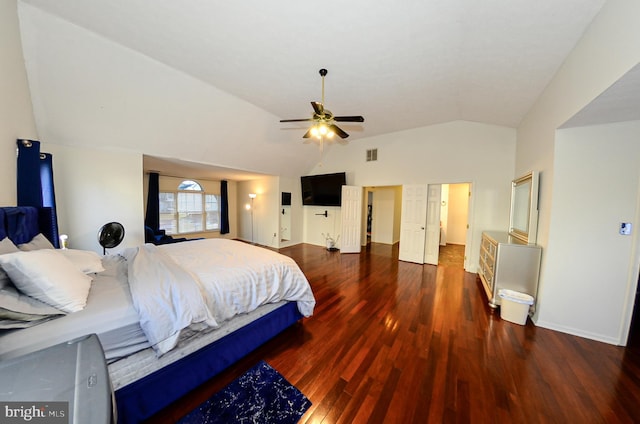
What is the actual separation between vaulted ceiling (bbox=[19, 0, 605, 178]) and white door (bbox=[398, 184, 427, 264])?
2120 mm

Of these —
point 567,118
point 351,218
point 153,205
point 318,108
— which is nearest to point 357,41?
point 318,108

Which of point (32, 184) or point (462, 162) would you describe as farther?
point (462, 162)

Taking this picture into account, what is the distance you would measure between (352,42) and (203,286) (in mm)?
2735

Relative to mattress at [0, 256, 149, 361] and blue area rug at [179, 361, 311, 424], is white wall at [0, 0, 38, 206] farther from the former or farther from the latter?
blue area rug at [179, 361, 311, 424]

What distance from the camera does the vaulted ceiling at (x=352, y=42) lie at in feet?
5.97

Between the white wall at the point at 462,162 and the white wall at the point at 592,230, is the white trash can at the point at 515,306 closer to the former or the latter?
the white wall at the point at 592,230

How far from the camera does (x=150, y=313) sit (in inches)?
52.8

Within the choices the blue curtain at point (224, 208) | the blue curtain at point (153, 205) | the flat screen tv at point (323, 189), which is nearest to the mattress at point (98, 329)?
the blue curtain at point (153, 205)

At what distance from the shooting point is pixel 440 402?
1528 millimetres

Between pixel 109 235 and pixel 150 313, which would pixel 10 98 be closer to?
pixel 109 235

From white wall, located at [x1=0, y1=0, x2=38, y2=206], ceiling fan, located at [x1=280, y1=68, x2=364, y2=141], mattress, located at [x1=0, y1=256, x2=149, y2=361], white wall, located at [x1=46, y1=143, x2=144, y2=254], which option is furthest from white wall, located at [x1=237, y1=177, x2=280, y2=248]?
mattress, located at [x1=0, y1=256, x2=149, y2=361]

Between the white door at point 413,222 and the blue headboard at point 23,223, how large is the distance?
18.4 ft

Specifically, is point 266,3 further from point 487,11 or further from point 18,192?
point 18,192

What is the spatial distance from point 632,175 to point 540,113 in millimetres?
1208
